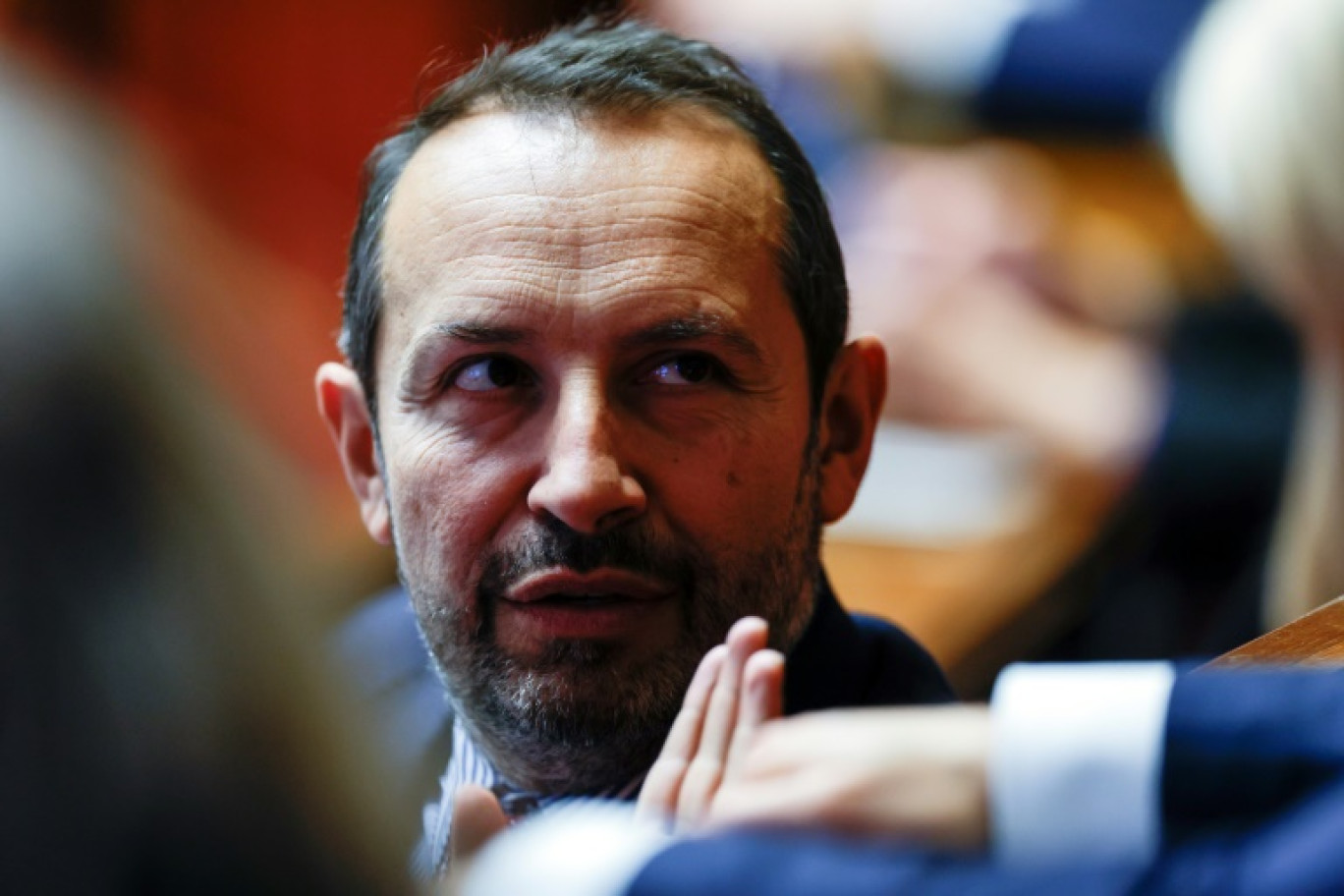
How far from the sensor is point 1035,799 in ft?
1.90

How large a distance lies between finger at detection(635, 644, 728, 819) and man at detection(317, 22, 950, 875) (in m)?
0.10

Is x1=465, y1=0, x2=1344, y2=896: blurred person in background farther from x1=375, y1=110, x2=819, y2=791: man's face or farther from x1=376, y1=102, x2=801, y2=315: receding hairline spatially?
x1=376, y1=102, x2=801, y2=315: receding hairline

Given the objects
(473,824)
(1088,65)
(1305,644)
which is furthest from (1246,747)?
(1088,65)

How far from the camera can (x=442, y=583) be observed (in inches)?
32.8

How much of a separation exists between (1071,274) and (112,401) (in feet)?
4.96

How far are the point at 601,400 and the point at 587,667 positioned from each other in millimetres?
118

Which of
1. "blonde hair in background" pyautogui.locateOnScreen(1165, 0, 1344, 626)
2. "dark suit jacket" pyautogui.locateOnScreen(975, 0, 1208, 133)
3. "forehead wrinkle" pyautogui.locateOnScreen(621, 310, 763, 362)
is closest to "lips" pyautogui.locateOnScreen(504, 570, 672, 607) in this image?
"forehead wrinkle" pyautogui.locateOnScreen(621, 310, 763, 362)

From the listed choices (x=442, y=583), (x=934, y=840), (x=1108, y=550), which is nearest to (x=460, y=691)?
(x=442, y=583)

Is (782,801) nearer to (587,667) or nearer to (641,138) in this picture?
(587,667)

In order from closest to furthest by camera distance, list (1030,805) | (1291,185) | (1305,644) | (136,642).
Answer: (136,642)
(1030,805)
(1305,644)
(1291,185)

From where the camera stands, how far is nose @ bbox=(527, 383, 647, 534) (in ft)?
2.48

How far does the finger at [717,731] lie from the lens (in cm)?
64

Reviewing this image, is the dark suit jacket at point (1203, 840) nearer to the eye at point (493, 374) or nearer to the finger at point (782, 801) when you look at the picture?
the finger at point (782, 801)

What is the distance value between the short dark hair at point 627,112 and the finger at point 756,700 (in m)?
0.25
